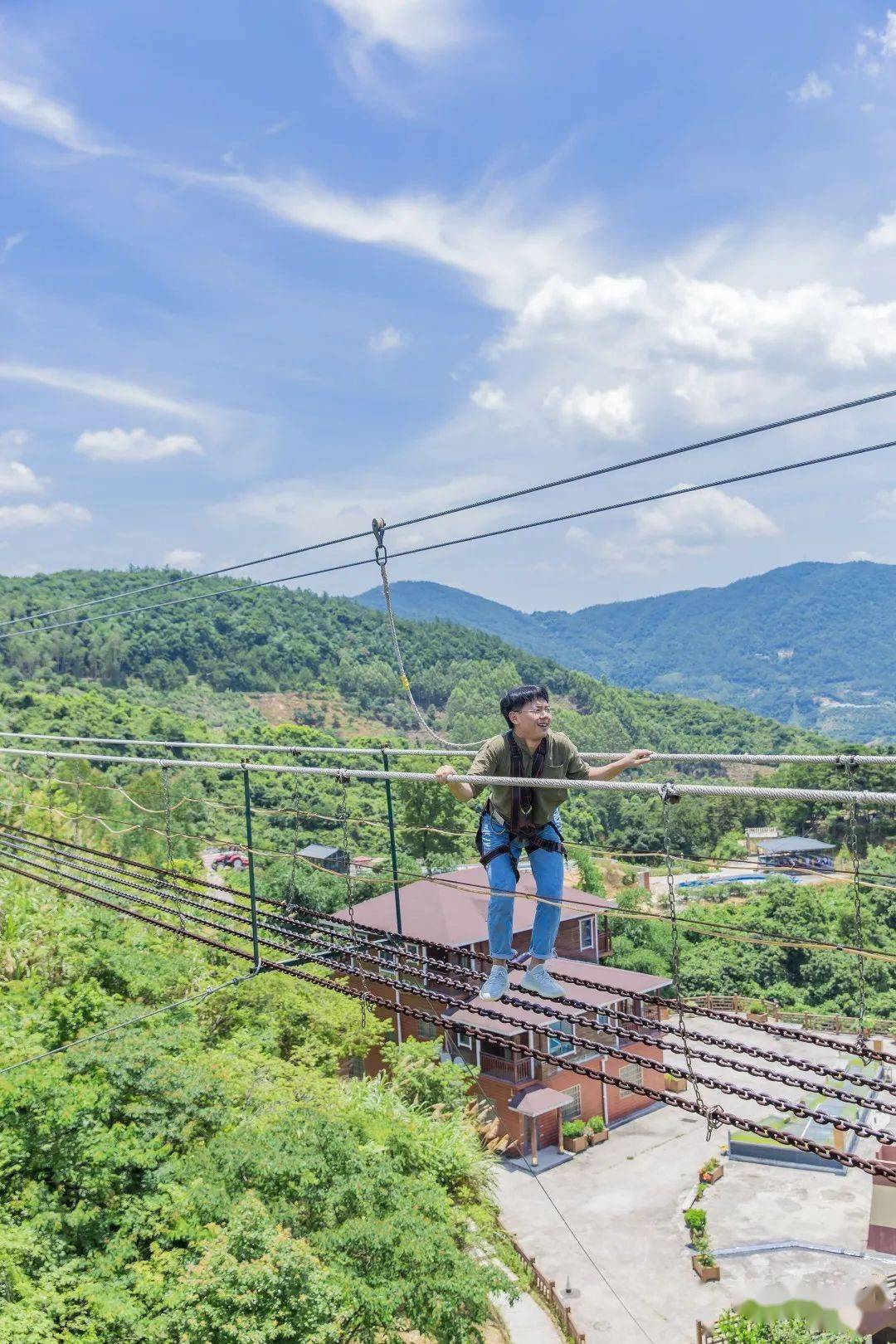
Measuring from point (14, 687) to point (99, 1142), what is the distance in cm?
7261

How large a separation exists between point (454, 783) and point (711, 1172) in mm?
18199

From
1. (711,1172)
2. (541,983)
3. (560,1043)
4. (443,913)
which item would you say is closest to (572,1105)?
(560,1043)

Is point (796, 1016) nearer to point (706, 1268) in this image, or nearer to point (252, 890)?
point (706, 1268)

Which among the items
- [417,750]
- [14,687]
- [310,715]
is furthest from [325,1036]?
[310,715]

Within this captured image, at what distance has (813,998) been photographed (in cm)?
3388

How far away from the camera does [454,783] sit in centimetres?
413

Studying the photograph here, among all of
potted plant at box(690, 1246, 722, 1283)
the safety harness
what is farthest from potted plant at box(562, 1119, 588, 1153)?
the safety harness

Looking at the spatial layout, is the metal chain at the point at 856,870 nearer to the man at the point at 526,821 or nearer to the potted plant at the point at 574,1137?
the man at the point at 526,821

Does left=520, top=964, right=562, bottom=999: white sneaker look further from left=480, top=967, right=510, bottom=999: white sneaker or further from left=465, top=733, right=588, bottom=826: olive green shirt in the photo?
left=465, top=733, right=588, bottom=826: olive green shirt

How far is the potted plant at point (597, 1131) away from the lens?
68.1 ft

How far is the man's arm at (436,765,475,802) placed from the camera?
3.91 meters

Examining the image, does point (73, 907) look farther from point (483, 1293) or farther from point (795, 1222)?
point (795, 1222)

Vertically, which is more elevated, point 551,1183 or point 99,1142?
point 99,1142

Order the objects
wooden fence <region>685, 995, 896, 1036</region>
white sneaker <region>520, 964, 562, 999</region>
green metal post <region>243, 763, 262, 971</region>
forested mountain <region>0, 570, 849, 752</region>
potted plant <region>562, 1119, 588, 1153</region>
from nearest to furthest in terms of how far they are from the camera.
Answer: white sneaker <region>520, 964, 562, 999</region> < green metal post <region>243, 763, 262, 971</region> < potted plant <region>562, 1119, 588, 1153</region> < wooden fence <region>685, 995, 896, 1036</region> < forested mountain <region>0, 570, 849, 752</region>
